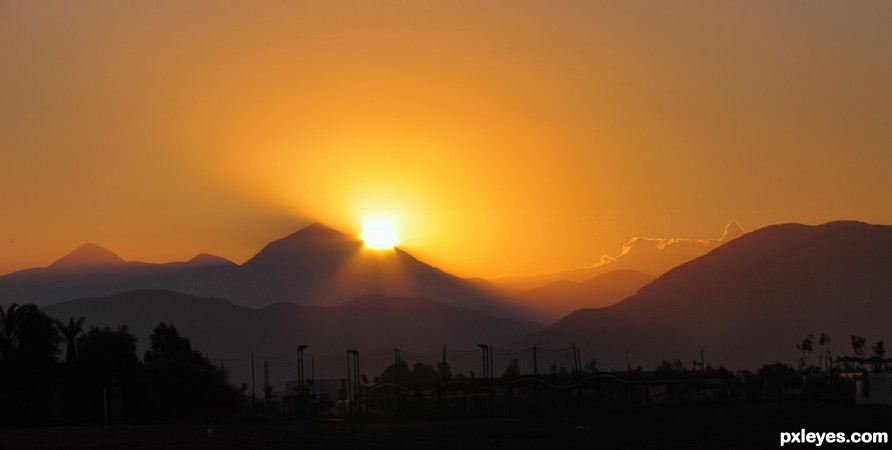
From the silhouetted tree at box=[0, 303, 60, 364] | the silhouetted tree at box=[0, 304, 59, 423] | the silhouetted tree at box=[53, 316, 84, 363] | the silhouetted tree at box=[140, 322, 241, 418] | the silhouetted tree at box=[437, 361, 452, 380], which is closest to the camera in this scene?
the silhouetted tree at box=[0, 304, 59, 423]

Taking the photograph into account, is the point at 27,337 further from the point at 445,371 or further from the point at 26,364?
the point at 445,371

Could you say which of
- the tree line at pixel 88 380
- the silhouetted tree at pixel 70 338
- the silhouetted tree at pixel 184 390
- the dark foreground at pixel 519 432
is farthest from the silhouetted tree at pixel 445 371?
the dark foreground at pixel 519 432

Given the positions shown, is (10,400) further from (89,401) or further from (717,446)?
(717,446)

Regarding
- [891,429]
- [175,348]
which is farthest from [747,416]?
[175,348]

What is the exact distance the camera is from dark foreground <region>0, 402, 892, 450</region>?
47188mm

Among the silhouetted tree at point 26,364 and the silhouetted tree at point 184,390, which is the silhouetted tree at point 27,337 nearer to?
the silhouetted tree at point 26,364

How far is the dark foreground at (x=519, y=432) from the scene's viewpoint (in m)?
47.2

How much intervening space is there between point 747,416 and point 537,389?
27689mm

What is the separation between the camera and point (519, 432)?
53.9 metres

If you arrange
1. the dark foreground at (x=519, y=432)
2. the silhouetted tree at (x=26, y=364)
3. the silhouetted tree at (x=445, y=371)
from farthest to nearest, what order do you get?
1. the silhouetted tree at (x=445, y=371)
2. the silhouetted tree at (x=26, y=364)
3. the dark foreground at (x=519, y=432)

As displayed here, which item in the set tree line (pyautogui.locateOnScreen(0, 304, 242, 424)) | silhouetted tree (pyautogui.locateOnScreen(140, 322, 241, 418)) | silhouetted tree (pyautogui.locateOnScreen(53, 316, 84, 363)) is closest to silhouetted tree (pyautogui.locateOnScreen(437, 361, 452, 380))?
silhouetted tree (pyautogui.locateOnScreen(140, 322, 241, 418))

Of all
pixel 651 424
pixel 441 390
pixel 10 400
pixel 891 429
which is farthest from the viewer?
pixel 441 390

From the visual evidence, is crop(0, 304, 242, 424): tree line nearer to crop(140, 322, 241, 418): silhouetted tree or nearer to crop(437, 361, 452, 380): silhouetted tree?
crop(140, 322, 241, 418): silhouetted tree

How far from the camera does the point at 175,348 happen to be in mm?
96938
